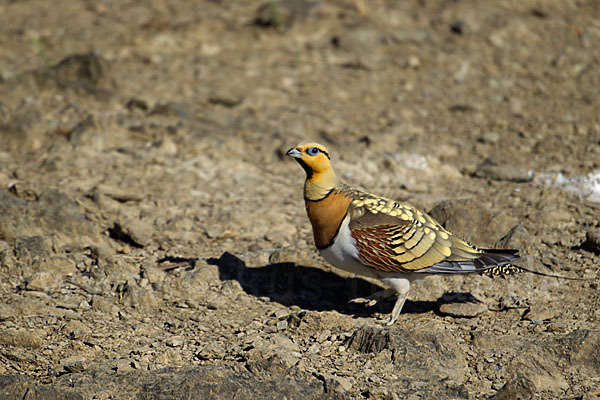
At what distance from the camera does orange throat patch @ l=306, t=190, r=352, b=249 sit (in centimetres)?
568

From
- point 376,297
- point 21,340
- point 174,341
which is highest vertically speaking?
point 21,340

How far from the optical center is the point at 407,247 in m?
5.56

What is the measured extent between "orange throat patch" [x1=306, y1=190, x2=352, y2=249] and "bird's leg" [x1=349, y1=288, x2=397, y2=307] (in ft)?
2.40

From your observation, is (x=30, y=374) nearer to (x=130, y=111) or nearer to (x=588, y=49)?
(x=130, y=111)

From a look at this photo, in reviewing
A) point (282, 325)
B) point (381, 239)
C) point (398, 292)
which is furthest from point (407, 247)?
point (282, 325)

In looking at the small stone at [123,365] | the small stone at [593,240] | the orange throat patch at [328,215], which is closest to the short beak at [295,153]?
the orange throat patch at [328,215]

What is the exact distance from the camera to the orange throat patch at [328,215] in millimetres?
5676

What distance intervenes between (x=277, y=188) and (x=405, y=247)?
107 inches

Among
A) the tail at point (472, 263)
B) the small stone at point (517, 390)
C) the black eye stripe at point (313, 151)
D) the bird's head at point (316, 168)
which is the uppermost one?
the black eye stripe at point (313, 151)

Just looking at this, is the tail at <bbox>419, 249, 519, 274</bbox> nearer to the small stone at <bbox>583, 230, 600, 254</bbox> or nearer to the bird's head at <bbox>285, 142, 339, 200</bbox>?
the bird's head at <bbox>285, 142, 339, 200</bbox>

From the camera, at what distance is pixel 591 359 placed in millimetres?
5004

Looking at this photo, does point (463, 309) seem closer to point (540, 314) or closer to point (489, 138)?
point (540, 314)

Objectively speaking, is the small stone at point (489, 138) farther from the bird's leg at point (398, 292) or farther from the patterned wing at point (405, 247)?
the bird's leg at point (398, 292)

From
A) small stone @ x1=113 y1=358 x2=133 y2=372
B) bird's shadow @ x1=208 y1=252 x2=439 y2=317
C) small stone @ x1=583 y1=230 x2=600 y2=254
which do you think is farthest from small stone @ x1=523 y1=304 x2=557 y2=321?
small stone @ x1=113 y1=358 x2=133 y2=372
